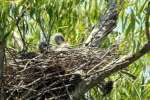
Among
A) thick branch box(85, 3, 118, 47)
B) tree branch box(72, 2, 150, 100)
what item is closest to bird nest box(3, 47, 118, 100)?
tree branch box(72, 2, 150, 100)

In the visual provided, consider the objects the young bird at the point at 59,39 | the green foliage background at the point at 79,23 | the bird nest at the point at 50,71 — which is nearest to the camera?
the green foliage background at the point at 79,23

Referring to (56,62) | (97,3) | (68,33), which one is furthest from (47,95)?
(68,33)

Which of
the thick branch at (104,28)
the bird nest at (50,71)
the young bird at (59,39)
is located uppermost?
the thick branch at (104,28)

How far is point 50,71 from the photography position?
419 cm

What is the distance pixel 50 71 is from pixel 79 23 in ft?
4.06

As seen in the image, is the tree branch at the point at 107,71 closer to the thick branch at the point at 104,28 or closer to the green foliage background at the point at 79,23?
the green foliage background at the point at 79,23

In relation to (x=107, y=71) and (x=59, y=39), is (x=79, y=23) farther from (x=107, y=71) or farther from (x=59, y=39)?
(x=107, y=71)

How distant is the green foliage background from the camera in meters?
3.20

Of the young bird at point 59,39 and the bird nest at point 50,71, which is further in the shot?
the young bird at point 59,39

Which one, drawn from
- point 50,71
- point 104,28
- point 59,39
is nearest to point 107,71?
point 50,71

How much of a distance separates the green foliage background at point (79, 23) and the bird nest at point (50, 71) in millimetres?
200

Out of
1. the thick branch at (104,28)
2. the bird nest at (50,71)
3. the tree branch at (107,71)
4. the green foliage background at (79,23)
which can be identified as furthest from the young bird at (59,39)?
the tree branch at (107,71)

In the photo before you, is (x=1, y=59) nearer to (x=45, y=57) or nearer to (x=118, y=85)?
(x=45, y=57)

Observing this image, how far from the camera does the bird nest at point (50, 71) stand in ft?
13.0
